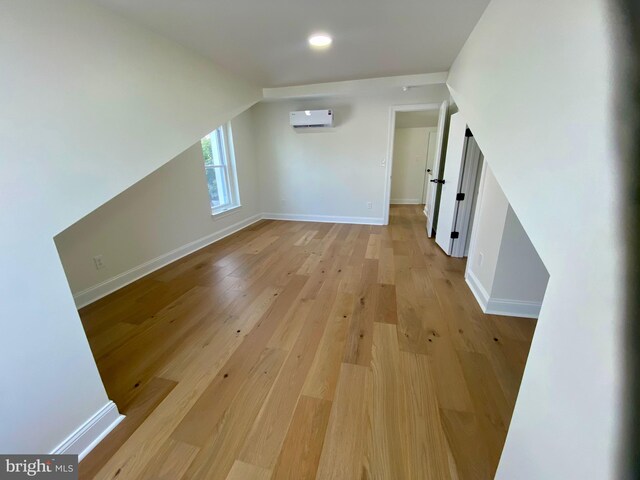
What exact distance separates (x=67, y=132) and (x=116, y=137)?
0.72 feet

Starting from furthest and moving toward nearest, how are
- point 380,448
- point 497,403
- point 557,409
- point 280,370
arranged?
point 280,370 → point 497,403 → point 380,448 → point 557,409

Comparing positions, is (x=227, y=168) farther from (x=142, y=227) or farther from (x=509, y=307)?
(x=509, y=307)

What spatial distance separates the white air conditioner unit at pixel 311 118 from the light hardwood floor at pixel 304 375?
2.86 m

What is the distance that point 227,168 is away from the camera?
4.38m

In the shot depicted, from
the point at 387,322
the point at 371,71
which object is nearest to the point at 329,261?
the point at 387,322

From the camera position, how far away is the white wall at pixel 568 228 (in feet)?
1.55

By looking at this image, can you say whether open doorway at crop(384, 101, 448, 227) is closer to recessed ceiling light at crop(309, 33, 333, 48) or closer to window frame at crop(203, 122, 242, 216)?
window frame at crop(203, 122, 242, 216)

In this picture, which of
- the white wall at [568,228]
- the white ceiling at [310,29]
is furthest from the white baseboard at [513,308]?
the white ceiling at [310,29]

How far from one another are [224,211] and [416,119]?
200 inches

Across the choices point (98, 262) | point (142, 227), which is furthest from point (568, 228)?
point (142, 227)

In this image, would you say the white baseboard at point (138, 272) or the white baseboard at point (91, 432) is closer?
the white baseboard at point (91, 432)

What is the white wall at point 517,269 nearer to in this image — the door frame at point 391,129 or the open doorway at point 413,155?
the door frame at point 391,129

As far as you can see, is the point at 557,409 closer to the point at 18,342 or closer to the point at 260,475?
the point at 260,475

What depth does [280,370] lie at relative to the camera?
5.23ft
